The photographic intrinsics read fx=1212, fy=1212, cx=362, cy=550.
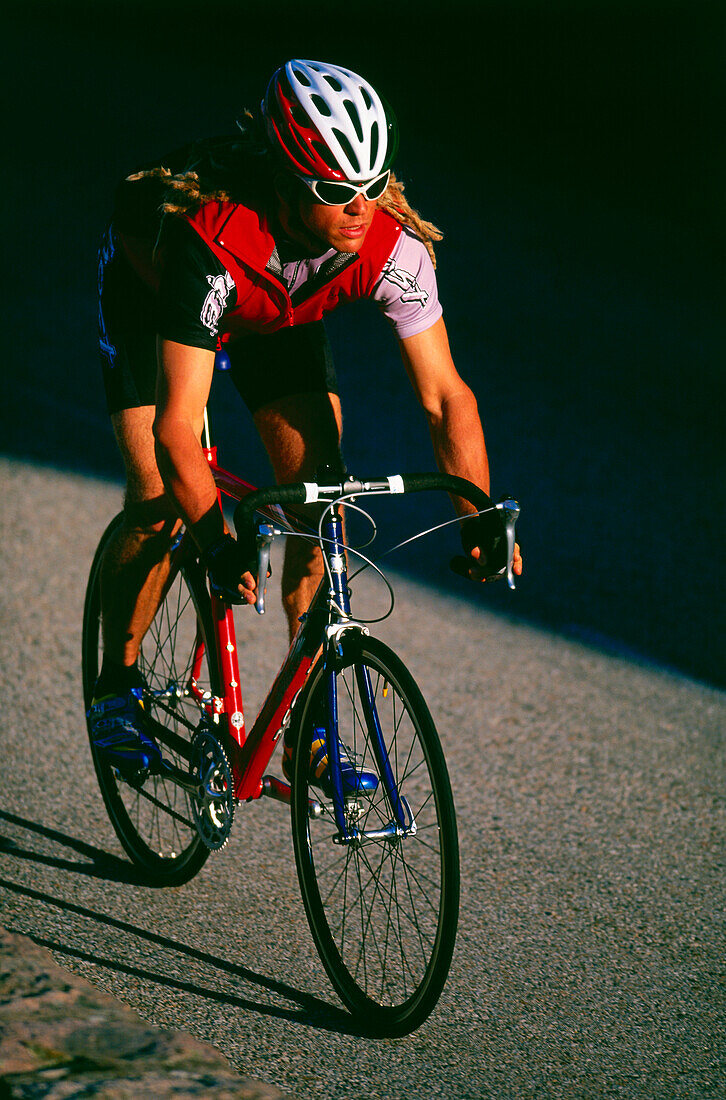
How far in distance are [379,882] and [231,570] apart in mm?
1261

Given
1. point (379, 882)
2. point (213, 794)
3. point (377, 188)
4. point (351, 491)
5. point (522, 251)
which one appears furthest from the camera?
point (522, 251)

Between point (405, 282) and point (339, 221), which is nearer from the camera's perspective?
point (339, 221)

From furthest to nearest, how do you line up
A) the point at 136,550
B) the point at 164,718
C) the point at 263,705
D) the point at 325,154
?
1. the point at 164,718
2. the point at 136,550
3. the point at 263,705
4. the point at 325,154

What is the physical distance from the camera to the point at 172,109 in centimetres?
1479

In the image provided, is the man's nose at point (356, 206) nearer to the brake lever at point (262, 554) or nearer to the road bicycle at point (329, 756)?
the road bicycle at point (329, 756)

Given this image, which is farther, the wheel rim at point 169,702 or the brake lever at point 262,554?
the wheel rim at point 169,702

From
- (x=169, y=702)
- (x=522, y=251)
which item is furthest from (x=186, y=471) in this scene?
(x=522, y=251)

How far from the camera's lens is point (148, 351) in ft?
11.7

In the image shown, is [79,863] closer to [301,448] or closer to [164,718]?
[164,718]

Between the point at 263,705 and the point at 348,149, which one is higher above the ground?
the point at 348,149

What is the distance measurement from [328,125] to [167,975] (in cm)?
222

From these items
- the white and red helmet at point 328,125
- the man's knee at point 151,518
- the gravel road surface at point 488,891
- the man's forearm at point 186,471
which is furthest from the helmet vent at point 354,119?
the gravel road surface at point 488,891

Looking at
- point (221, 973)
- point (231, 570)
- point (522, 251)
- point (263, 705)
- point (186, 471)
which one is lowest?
point (221, 973)

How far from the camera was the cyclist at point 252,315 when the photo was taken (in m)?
2.94
